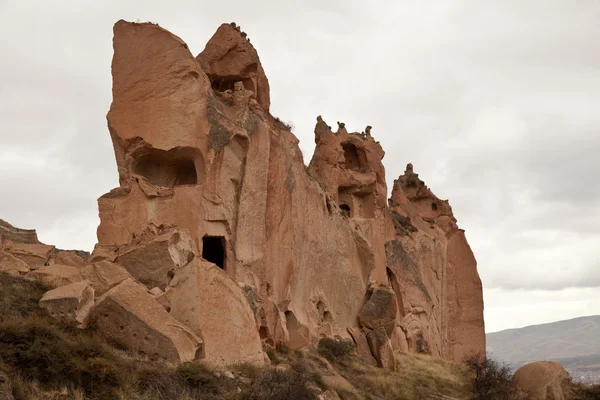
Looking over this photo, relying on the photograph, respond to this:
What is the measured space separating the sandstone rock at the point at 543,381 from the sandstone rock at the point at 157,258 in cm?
1295

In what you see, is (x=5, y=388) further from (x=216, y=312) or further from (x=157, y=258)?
(x=157, y=258)

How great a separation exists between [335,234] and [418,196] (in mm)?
18433

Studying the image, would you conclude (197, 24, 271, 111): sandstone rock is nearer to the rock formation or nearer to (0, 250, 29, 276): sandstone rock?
the rock formation

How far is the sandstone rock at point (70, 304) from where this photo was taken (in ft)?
40.7

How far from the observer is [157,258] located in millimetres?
15250

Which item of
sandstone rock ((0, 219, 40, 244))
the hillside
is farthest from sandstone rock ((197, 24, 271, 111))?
sandstone rock ((0, 219, 40, 244))

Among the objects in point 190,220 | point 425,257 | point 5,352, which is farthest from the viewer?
point 425,257

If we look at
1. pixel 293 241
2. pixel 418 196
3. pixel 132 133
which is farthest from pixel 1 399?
pixel 418 196

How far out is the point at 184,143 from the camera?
18250mm

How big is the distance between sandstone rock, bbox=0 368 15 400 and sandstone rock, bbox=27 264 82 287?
17.9 ft

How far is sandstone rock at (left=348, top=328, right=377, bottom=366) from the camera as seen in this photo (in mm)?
23894

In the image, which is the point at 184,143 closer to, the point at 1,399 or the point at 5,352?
the point at 5,352

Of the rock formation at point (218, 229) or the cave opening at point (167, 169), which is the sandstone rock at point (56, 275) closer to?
the rock formation at point (218, 229)

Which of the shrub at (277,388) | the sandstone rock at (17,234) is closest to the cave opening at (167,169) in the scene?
the shrub at (277,388)
